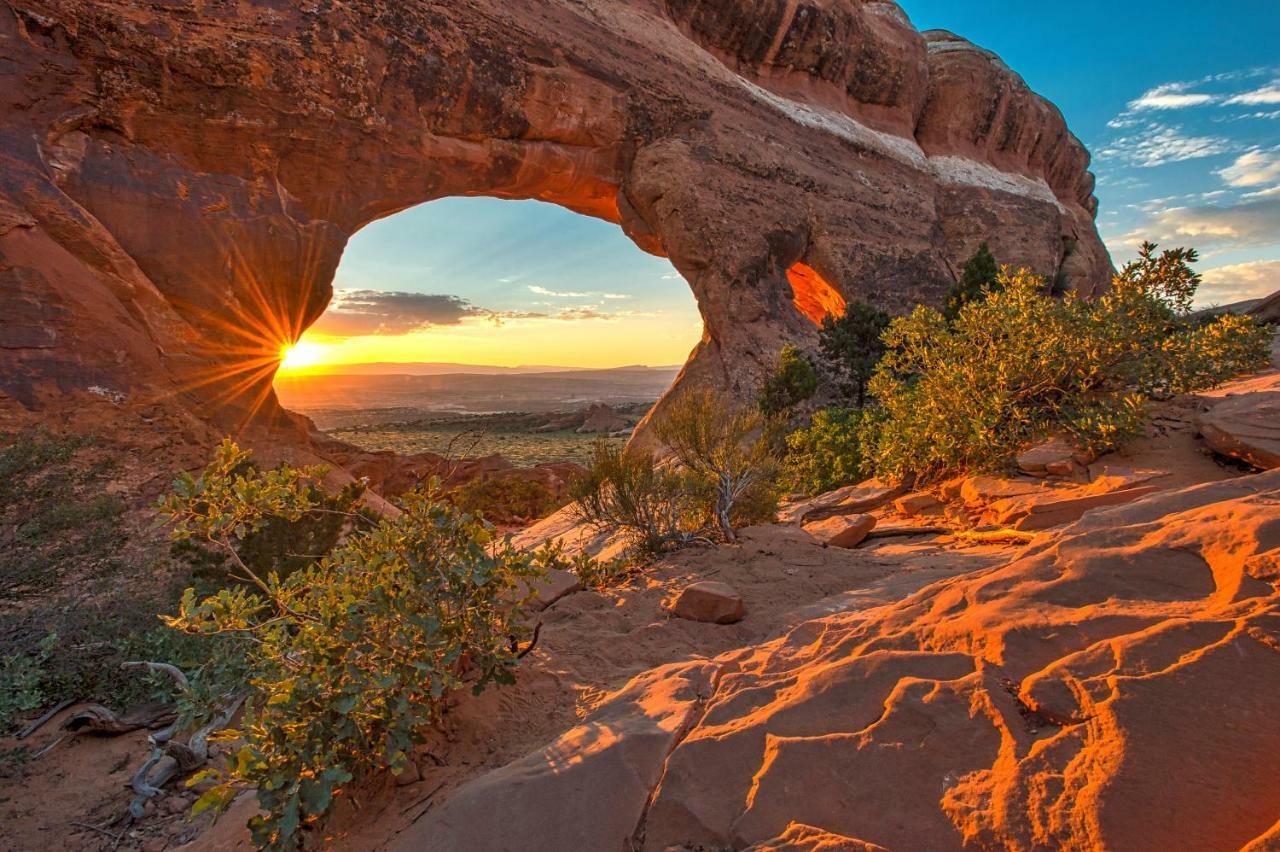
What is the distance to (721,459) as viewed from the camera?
20.6ft

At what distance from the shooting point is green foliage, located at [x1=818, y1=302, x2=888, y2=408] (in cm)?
1527

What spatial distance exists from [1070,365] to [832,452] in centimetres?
397

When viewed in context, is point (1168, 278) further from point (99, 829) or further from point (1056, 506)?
point (99, 829)

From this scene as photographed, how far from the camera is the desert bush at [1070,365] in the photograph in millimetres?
5652

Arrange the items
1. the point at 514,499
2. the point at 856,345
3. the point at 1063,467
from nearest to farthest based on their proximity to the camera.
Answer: the point at 1063,467 → the point at 514,499 → the point at 856,345

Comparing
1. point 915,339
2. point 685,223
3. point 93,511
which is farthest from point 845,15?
point 93,511

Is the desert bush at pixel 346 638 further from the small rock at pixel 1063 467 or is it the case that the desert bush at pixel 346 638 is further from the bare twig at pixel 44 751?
the small rock at pixel 1063 467

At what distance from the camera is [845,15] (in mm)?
22344

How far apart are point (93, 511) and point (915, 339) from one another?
887 cm

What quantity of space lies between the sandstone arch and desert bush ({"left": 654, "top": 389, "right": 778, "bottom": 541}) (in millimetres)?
9559

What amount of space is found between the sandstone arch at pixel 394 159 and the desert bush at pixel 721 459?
31.4 feet

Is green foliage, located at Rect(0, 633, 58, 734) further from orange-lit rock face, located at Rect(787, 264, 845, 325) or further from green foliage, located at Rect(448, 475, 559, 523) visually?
orange-lit rock face, located at Rect(787, 264, 845, 325)

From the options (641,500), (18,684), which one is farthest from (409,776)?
(641,500)

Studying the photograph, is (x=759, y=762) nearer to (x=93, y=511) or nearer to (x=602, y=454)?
(x=602, y=454)
